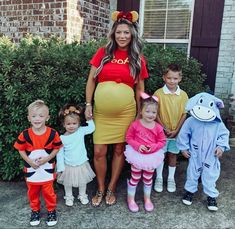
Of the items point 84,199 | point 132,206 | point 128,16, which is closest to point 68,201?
point 84,199

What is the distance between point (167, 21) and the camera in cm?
607

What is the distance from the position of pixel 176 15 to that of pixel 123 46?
3290 mm

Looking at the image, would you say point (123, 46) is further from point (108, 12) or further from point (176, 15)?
point (108, 12)

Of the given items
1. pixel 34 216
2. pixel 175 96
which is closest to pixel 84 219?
pixel 34 216

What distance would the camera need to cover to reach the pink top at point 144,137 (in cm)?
305

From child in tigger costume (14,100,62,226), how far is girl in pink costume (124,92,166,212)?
736 mm

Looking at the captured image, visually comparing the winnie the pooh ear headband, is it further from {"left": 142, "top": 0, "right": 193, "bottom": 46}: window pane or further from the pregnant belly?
{"left": 142, "top": 0, "right": 193, "bottom": 46}: window pane

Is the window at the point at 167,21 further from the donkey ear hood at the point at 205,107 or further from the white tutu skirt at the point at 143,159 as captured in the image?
the white tutu skirt at the point at 143,159

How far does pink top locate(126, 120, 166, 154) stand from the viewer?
10.0ft

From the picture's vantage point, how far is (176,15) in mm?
5969

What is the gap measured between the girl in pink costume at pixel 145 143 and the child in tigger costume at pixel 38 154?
74cm

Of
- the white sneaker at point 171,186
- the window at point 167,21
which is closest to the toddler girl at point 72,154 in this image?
the white sneaker at point 171,186

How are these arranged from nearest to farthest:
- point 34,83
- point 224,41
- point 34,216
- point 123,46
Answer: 1. point 34,216
2. point 123,46
3. point 34,83
4. point 224,41

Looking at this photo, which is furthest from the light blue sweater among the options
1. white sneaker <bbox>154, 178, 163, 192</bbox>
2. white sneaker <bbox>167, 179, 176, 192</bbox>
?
white sneaker <bbox>167, 179, 176, 192</bbox>
